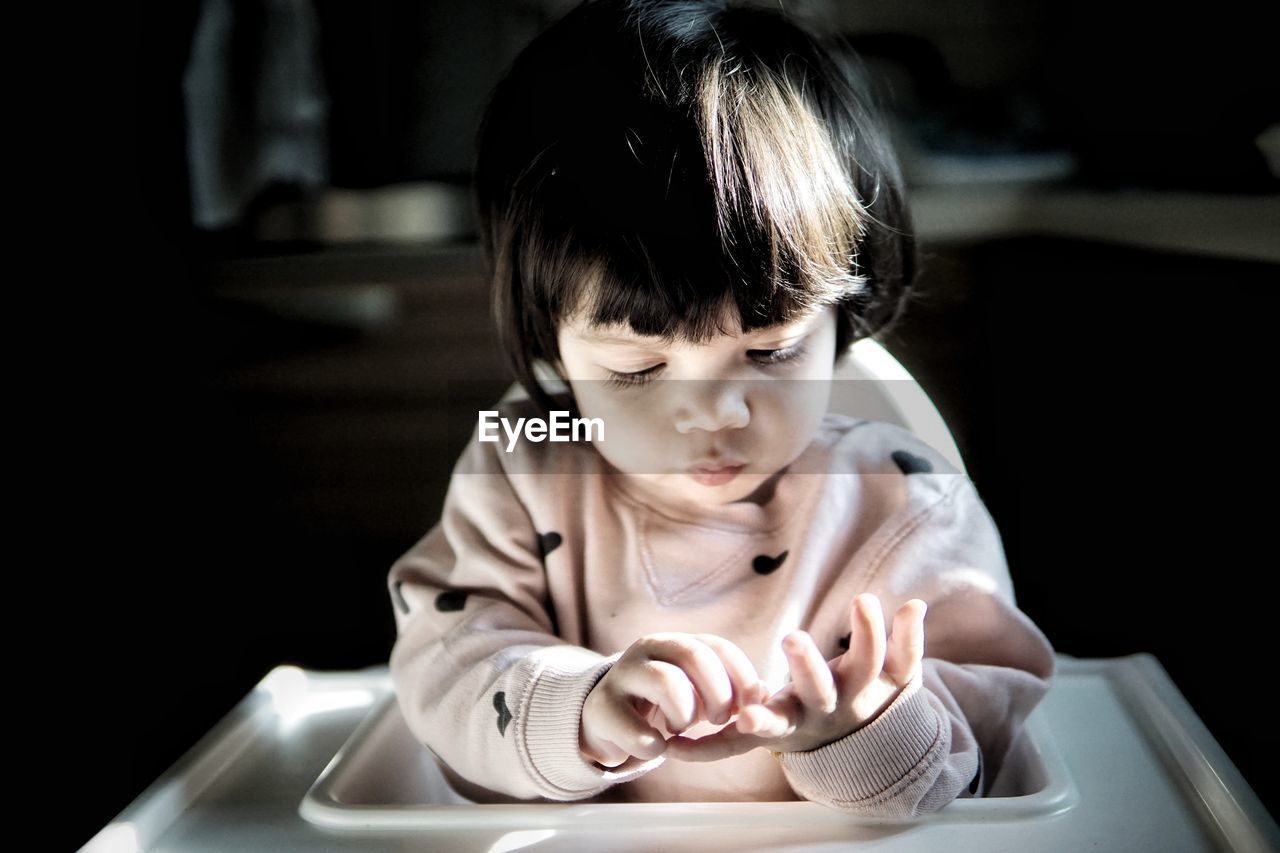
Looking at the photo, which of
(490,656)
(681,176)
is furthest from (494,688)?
(681,176)

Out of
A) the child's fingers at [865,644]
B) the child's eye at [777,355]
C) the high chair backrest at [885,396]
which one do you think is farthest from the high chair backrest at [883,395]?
the child's fingers at [865,644]

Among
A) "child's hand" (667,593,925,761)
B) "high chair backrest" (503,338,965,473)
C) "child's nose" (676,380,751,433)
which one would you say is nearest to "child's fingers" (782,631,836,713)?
"child's hand" (667,593,925,761)

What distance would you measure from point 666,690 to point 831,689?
0.06 metres

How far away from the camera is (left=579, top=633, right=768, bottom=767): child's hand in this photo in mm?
400

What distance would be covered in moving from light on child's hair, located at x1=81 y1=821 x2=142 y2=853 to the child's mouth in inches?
11.8

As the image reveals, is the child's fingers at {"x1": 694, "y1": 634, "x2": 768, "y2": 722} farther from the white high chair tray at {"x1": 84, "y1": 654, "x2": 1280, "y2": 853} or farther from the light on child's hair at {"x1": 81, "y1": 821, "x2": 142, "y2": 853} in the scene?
the light on child's hair at {"x1": 81, "y1": 821, "x2": 142, "y2": 853}

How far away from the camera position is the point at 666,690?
0.40 m

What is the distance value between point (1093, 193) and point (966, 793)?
299mm

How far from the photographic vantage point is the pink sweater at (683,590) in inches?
20.1

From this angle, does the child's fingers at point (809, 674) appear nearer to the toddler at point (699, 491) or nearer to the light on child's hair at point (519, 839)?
the toddler at point (699, 491)

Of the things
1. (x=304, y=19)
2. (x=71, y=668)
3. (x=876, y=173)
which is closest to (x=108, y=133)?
(x=304, y=19)

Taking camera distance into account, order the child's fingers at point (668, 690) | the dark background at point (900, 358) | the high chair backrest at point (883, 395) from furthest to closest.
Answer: the high chair backrest at point (883, 395), the dark background at point (900, 358), the child's fingers at point (668, 690)

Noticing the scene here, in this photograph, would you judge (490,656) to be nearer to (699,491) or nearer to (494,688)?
(494,688)

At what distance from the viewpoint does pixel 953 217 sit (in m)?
0.57
